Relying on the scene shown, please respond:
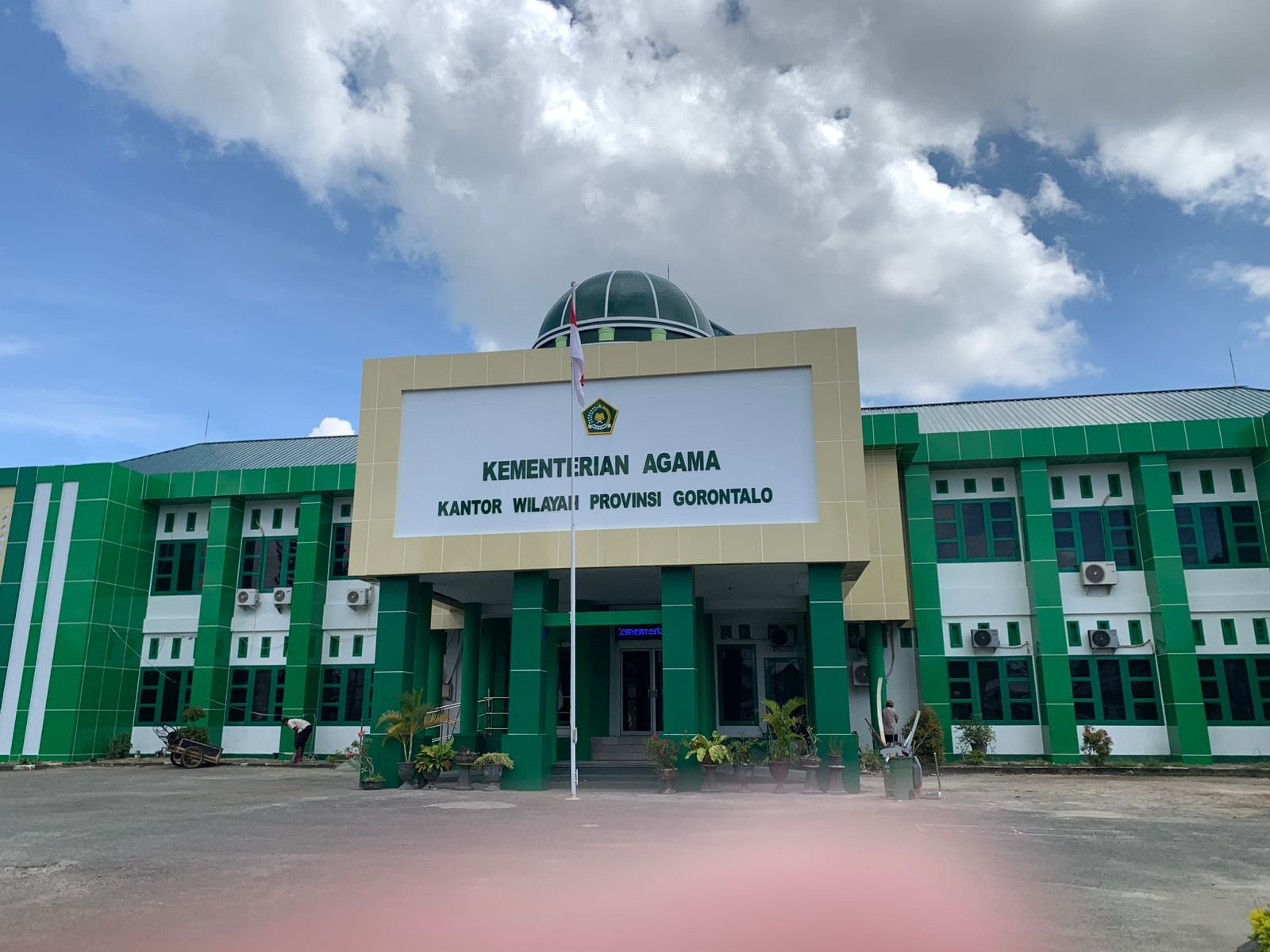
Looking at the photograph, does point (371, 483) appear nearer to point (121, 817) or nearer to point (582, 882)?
point (121, 817)

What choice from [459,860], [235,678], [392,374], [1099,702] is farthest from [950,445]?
[235,678]

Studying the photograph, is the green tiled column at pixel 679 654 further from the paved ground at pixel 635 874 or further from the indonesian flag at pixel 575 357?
the indonesian flag at pixel 575 357

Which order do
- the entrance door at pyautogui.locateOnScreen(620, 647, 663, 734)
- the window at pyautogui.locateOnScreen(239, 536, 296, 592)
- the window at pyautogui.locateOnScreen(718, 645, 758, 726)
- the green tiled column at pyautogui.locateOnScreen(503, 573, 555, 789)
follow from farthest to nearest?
the window at pyautogui.locateOnScreen(239, 536, 296, 592) < the window at pyautogui.locateOnScreen(718, 645, 758, 726) < the entrance door at pyautogui.locateOnScreen(620, 647, 663, 734) < the green tiled column at pyautogui.locateOnScreen(503, 573, 555, 789)

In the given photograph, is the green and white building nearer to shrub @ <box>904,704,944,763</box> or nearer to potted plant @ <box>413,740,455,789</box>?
potted plant @ <box>413,740,455,789</box>

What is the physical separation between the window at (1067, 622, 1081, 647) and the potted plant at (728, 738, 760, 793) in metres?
10.6

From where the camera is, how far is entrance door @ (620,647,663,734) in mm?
25719

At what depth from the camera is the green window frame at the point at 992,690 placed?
24.0 meters

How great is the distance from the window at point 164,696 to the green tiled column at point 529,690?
14.7m

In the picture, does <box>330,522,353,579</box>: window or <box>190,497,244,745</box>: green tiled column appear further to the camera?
<box>330,522,353,579</box>: window

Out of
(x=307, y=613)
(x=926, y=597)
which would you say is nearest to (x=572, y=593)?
(x=926, y=597)

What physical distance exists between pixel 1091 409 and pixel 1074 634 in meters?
8.93

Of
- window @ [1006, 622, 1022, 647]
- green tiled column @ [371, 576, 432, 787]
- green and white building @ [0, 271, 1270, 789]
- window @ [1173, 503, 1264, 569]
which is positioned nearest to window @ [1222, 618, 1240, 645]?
green and white building @ [0, 271, 1270, 789]

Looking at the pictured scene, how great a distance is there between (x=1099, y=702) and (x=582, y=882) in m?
20.5

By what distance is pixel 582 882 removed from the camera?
26.2 feet
